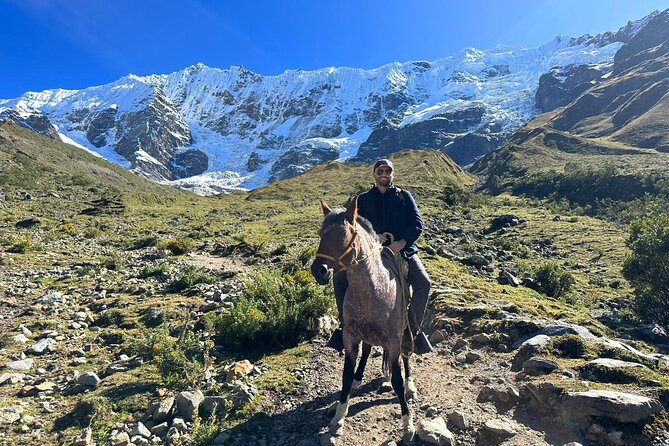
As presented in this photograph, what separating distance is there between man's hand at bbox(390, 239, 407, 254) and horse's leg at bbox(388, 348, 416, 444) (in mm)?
1278

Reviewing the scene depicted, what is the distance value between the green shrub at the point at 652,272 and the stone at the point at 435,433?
1150 centimetres

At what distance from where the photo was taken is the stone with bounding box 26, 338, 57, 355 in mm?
7766

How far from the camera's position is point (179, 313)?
10281 millimetres

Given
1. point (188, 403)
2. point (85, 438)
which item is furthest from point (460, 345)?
point (85, 438)

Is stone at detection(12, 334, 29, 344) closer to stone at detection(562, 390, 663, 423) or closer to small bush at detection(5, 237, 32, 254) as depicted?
stone at detection(562, 390, 663, 423)

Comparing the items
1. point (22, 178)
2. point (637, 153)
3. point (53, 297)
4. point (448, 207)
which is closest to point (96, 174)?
point (22, 178)

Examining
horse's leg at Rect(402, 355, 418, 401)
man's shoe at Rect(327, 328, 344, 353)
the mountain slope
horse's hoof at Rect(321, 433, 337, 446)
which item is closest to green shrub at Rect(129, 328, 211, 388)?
man's shoe at Rect(327, 328, 344, 353)

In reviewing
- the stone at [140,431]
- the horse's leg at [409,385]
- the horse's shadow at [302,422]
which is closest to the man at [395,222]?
the horse's leg at [409,385]

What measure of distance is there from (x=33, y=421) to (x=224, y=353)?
3.17 meters

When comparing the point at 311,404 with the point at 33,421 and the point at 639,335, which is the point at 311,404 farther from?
the point at 639,335

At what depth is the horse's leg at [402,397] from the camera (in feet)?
16.9

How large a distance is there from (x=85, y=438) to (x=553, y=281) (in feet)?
54.5

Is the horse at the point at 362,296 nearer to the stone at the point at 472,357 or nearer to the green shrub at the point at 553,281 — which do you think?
the stone at the point at 472,357

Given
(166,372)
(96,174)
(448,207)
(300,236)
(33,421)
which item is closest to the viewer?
(33,421)
